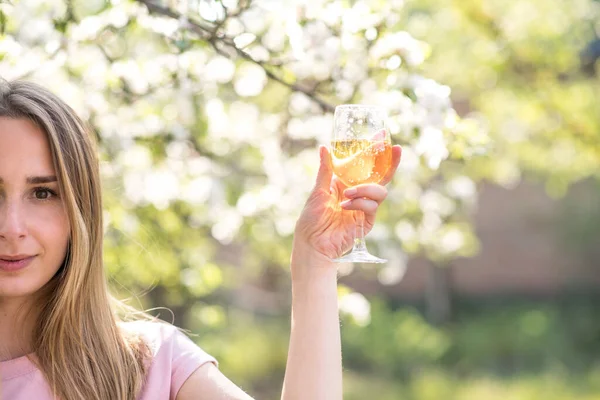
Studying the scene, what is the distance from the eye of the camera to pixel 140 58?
3.55 m

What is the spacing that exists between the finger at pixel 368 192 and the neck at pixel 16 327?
2.43 ft

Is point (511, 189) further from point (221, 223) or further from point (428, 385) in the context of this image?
point (221, 223)

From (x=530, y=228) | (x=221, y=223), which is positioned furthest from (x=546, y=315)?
(x=221, y=223)

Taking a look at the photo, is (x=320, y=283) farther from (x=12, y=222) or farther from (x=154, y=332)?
(x=12, y=222)

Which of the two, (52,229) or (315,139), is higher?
(315,139)

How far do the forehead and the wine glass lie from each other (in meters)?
0.60

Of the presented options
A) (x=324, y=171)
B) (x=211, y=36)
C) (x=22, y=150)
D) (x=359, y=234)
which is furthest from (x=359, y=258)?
(x=211, y=36)

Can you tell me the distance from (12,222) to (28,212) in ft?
0.19

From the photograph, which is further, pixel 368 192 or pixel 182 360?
pixel 182 360

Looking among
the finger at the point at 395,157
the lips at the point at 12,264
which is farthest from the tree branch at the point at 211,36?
the lips at the point at 12,264

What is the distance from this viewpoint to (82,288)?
199cm

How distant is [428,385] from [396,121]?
5.84 metres

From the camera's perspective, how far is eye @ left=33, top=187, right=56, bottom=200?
1866 millimetres

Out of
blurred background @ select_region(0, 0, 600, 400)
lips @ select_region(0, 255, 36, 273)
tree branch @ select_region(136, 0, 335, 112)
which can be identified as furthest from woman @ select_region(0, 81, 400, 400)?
tree branch @ select_region(136, 0, 335, 112)
